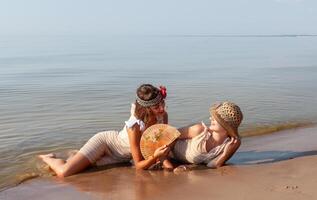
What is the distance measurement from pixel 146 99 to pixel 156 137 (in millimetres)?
444

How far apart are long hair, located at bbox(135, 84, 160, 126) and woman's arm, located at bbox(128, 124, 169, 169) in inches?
5.8

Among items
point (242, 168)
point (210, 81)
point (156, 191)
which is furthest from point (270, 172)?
point (210, 81)

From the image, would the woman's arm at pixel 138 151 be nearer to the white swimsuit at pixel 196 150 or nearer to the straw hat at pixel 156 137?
the straw hat at pixel 156 137

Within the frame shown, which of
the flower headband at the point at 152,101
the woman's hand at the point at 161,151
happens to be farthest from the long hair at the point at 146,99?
the woman's hand at the point at 161,151

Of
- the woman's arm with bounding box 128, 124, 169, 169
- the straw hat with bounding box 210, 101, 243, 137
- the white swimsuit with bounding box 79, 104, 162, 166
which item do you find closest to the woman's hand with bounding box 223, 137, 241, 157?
the straw hat with bounding box 210, 101, 243, 137

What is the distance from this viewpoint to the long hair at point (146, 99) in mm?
5691

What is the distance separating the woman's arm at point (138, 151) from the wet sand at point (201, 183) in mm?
116

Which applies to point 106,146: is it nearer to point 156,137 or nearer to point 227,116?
point 156,137

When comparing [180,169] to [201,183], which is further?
[180,169]

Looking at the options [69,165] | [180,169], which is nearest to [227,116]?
[180,169]

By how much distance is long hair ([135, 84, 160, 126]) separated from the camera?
5.69 meters

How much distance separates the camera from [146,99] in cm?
570

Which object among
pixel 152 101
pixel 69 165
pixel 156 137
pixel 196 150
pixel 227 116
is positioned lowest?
pixel 69 165

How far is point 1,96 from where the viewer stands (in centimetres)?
1311
